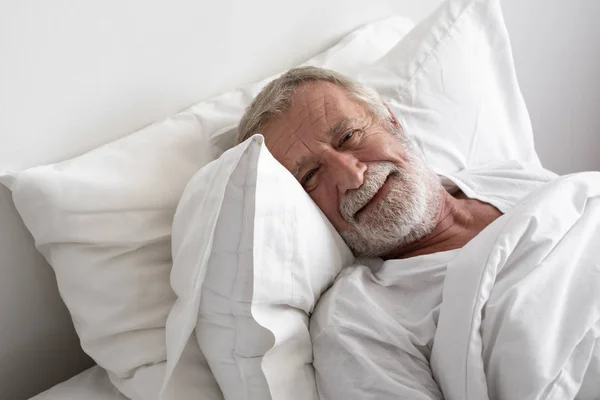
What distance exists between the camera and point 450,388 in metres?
1.06

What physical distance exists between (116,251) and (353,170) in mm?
422

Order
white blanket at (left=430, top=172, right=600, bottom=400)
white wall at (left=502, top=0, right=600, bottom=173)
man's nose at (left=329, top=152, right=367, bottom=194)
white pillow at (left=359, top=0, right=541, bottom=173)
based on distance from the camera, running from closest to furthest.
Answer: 1. white blanket at (left=430, top=172, right=600, bottom=400)
2. man's nose at (left=329, top=152, right=367, bottom=194)
3. white pillow at (left=359, top=0, right=541, bottom=173)
4. white wall at (left=502, top=0, right=600, bottom=173)

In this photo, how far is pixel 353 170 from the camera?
4.27 ft

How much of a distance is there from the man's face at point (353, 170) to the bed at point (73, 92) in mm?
190

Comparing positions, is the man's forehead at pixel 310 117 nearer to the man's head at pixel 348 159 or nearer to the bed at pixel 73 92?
the man's head at pixel 348 159

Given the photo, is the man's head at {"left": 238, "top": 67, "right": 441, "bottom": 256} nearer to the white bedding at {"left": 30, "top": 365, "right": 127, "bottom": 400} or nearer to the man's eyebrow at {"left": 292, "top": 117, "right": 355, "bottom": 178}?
the man's eyebrow at {"left": 292, "top": 117, "right": 355, "bottom": 178}

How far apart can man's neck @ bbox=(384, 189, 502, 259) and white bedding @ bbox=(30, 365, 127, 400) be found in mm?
547

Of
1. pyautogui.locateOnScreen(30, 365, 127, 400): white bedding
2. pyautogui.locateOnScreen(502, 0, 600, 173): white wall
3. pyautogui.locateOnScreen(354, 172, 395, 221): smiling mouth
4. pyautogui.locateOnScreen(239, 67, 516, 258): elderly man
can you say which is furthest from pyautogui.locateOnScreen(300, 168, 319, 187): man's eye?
pyautogui.locateOnScreen(502, 0, 600, 173): white wall

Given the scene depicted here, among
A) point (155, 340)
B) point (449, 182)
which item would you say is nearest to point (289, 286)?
point (155, 340)

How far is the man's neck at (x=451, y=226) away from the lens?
140 centimetres

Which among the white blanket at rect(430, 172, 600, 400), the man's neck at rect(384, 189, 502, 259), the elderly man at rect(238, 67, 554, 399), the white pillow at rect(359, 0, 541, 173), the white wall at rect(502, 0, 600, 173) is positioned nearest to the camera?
the white blanket at rect(430, 172, 600, 400)

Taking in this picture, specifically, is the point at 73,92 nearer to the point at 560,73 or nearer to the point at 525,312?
the point at 525,312

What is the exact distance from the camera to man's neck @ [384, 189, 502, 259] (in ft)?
4.58

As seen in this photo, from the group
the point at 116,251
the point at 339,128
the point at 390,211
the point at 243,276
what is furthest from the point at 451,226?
the point at 116,251
